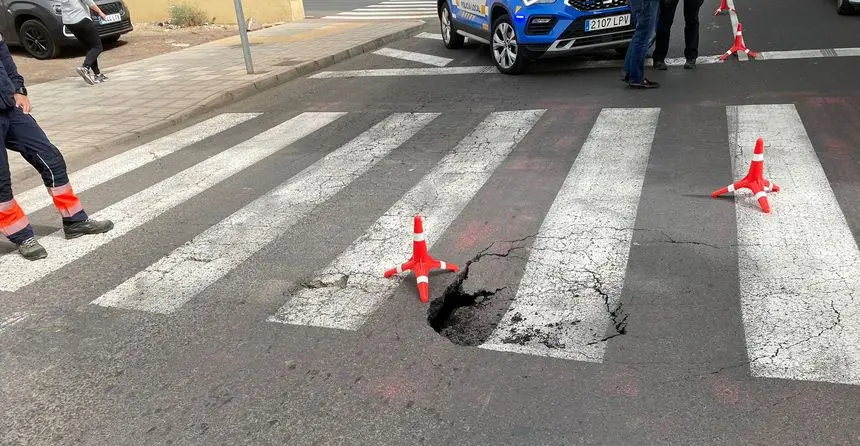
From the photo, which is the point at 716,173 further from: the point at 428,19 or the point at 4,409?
the point at 428,19

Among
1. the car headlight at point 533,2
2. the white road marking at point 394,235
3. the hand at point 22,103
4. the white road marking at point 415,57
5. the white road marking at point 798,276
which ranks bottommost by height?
the white road marking at point 798,276

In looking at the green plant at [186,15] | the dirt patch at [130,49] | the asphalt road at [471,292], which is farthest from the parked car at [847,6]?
the green plant at [186,15]

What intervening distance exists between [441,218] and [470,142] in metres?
2.12

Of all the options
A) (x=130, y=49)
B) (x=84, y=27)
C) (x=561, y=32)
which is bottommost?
(x=130, y=49)

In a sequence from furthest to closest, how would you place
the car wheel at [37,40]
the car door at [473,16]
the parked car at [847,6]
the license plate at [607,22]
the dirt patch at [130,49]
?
the car wheel at [37,40]
the dirt patch at [130,49]
the parked car at [847,6]
the car door at [473,16]
the license plate at [607,22]

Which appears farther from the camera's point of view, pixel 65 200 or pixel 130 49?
pixel 130 49

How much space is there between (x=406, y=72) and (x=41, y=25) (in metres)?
8.43

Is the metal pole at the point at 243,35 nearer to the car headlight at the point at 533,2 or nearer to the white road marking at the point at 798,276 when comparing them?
the car headlight at the point at 533,2

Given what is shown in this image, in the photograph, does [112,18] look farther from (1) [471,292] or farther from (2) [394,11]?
(1) [471,292]

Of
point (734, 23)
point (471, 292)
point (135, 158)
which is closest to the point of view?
point (471, 292)

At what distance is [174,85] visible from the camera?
11750 millimetres

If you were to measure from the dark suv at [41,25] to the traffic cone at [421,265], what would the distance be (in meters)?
12.7

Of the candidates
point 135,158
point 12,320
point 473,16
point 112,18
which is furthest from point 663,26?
point 112,18

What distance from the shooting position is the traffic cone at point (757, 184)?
213 inches
